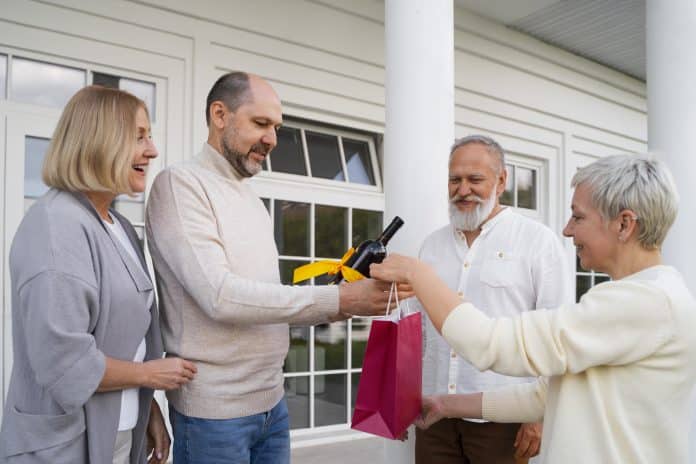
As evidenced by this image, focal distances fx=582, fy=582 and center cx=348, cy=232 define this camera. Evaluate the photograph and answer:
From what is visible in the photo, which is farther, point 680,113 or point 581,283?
point 581,283

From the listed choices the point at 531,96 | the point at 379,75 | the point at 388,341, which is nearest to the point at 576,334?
the point at 388,341

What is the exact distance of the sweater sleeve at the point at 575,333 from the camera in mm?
1145

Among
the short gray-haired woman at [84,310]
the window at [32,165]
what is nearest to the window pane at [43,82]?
the window at [32,165]

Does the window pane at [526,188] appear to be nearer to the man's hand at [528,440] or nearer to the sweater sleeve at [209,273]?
the man's hand at [528,440]

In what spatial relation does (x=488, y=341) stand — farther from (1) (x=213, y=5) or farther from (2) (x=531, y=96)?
(2) (x=531, y=96)

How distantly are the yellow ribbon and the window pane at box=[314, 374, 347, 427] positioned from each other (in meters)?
2.91

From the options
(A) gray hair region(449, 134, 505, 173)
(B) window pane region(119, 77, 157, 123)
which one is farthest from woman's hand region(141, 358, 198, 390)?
(B) window pane region(119, 77, 157, 123)

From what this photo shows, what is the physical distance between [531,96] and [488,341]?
4.92m

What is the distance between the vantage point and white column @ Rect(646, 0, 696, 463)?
318cm

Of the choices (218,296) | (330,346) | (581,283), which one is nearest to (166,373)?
(218,296)

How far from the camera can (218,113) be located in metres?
1.75

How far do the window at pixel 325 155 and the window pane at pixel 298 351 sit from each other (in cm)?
119

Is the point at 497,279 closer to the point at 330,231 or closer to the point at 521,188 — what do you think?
the point at 330,231

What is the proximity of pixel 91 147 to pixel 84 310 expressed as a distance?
1.28 ft
